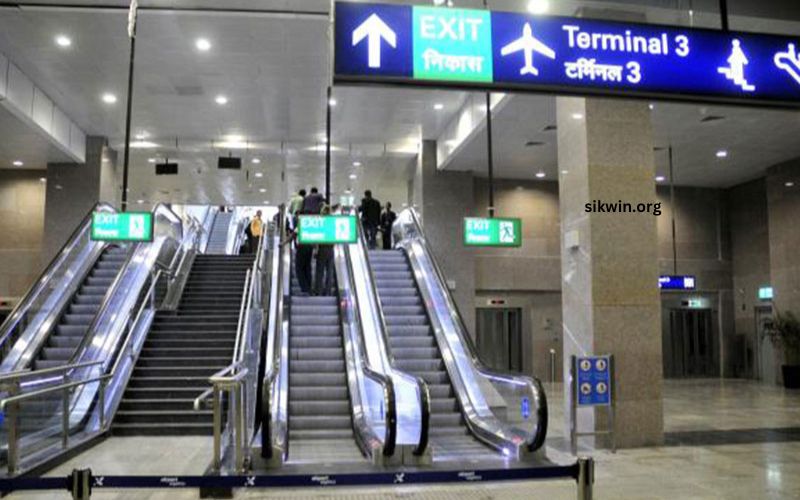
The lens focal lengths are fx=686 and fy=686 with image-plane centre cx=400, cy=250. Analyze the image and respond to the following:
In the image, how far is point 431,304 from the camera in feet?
39.8

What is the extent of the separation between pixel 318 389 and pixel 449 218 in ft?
31.2

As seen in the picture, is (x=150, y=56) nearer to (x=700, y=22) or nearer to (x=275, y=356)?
(x=275, y=356)

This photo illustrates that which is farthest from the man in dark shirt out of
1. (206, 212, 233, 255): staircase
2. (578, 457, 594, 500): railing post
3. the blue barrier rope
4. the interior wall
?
(206, 212, 233, 255): staircase

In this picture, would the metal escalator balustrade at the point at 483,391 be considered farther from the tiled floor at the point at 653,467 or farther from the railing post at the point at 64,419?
the railing post at the point at 64,419

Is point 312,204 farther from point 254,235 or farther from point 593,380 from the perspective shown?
point 593,380

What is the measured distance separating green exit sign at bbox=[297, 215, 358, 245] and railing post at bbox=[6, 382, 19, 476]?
6039 millimetres

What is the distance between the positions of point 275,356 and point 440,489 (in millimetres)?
3366

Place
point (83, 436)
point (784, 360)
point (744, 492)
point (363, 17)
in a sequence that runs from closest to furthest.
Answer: point (363, 17), point (744, 492), point (83, 436), point (784, 360)

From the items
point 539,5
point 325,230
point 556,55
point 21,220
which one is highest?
point 539,5

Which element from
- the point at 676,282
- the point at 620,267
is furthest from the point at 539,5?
the point at 676,282

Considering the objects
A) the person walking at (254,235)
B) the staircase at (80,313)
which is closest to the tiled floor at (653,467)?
the staircase at (80,313)

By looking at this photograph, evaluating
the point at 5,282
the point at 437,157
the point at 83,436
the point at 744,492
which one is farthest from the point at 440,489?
the point at 5,282

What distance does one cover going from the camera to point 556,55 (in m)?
4.66

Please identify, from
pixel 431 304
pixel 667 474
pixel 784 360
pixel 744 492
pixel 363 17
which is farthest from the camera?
pixel 784 360
